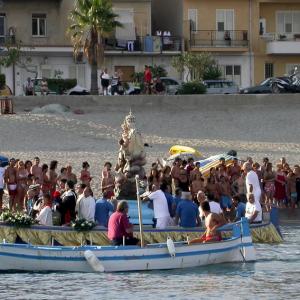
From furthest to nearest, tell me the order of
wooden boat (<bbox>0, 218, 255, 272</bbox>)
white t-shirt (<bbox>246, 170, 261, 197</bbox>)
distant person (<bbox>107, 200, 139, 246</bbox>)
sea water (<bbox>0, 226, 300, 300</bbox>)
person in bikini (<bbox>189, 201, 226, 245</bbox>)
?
white t-shirt (<bbox>246, 170, 261, 197</bbox>) < person in bikini (<bbox>189, 201, 226, 245</bbox>) < distant person (<bbox>107, 200, 139, 246</bbox>) < wooden boat (<bbox>0, 218, 255, 272</bbox>) < sea water (<bbox>0, 226, 300, 300</bbox>)

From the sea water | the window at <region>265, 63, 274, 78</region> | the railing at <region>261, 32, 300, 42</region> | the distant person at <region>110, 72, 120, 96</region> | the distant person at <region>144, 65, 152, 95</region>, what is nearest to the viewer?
the sea water

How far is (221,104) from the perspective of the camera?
53.4m

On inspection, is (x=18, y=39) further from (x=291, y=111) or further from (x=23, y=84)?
(x=291, y=111)

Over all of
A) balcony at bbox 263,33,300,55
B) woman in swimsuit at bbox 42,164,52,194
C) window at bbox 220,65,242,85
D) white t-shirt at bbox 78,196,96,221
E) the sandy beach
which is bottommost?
white t-shirt at bbox 78,196,96,221

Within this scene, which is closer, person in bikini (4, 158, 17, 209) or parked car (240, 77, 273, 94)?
person in bikini (4, 158, 17, 209)

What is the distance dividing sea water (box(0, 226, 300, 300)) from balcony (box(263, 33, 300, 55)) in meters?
38.9

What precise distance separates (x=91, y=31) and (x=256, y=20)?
33.9 ft

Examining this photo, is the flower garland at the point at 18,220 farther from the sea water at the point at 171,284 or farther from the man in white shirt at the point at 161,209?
the man in white shirt at the point at 161,209

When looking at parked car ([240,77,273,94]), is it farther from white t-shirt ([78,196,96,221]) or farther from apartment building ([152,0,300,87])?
white t-shirt ([78,196,96,221])

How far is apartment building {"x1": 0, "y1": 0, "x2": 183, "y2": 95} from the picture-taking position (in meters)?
65.4

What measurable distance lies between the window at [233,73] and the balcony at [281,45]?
1.76 metres

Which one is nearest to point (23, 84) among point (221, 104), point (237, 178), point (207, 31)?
point (207, 31)

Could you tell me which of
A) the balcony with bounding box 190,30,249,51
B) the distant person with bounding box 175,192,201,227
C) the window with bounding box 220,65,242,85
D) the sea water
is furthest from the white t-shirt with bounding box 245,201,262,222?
the balcony with bounding box 190,30,249,51

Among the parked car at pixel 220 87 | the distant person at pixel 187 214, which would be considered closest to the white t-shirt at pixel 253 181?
the distant person at pixel 187 214
